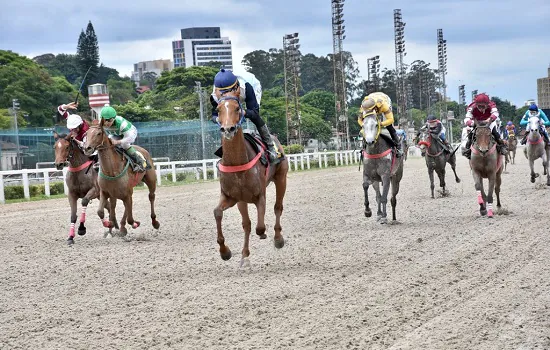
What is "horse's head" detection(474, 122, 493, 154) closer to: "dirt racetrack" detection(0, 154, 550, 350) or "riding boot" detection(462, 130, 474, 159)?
"riding boot" detection(462, 130, 474, 159)

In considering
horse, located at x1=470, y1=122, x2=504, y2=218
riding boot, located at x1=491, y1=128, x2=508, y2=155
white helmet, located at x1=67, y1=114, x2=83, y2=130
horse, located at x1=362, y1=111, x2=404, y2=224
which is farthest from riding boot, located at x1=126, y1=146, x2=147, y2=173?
riding boot, located at x1=491, y1=128, x2=508, y2=155

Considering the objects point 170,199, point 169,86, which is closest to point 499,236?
point 170,199

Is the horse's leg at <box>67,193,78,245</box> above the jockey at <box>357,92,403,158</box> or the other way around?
the other way around

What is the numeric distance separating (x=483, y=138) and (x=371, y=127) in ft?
6.73

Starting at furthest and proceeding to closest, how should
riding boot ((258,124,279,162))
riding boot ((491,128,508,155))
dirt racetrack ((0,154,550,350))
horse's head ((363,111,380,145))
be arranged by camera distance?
riding boot ((491,128,508,155)) < horse's head ((363,111,380,145)) < riding boot ((258,124,279,162)) < dirt racetrack ((0,154,550,350))

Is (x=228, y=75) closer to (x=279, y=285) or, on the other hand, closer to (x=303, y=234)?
(x=279, y=285)

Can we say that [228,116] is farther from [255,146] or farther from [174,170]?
[174,170]

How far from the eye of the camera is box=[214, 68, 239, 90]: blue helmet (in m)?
10.3

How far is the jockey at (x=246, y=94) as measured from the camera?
10.3 metres

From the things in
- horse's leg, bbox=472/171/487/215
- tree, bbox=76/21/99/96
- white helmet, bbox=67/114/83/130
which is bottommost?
horse's leg, bbox=472/171/487/215

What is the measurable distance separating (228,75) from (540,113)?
47.6ft

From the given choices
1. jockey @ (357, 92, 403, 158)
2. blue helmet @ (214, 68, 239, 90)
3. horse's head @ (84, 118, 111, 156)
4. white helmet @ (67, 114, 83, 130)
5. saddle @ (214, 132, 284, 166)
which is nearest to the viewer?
blue helmet @ (214, 68, 239, 90)

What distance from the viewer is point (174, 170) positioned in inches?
1380

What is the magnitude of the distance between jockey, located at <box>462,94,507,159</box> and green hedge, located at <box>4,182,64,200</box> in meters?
17.2
